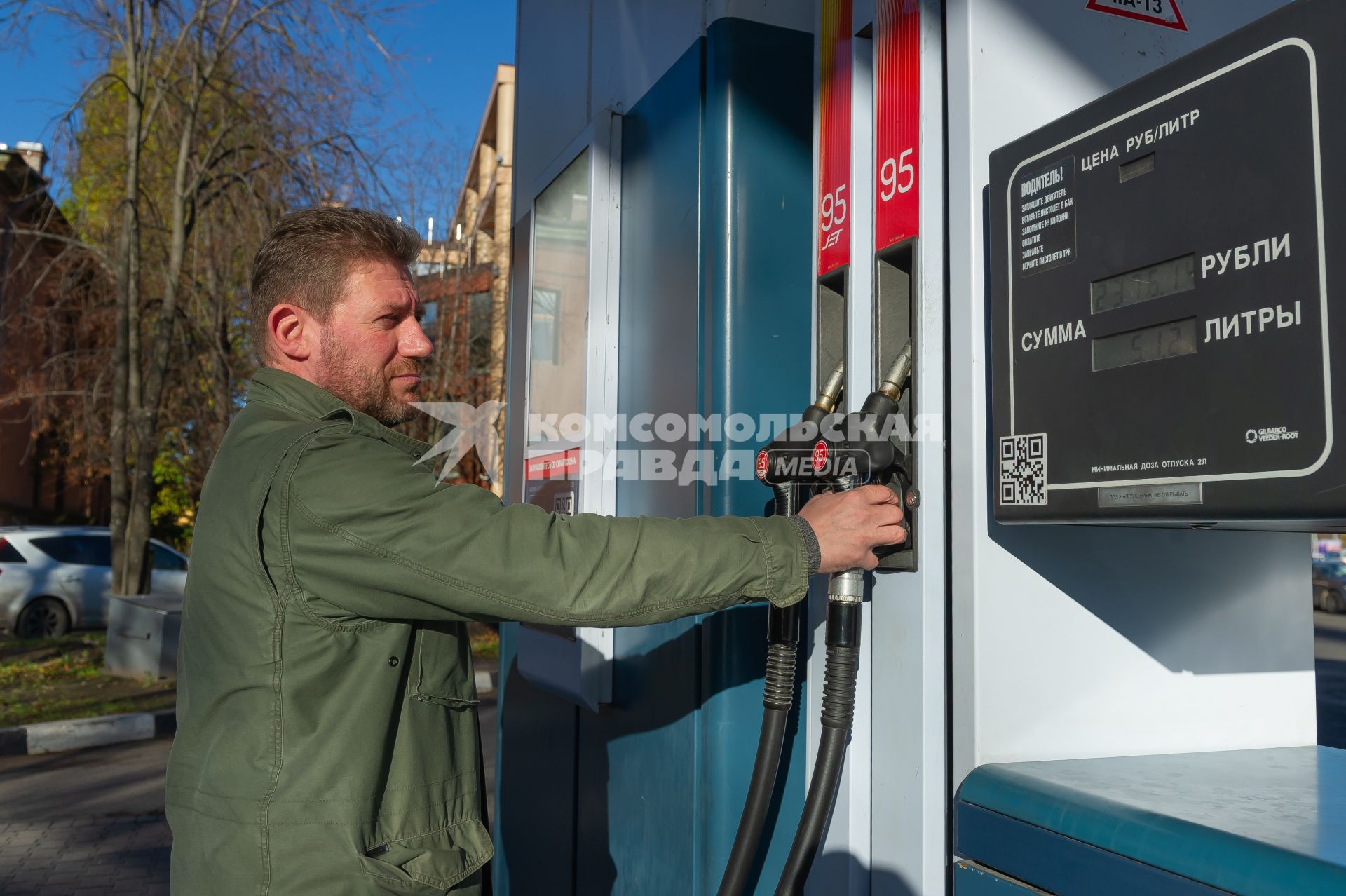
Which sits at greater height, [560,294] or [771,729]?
[560,294]

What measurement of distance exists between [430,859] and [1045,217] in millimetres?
1294

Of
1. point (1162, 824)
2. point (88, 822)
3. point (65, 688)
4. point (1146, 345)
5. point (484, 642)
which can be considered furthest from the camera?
point (484, 642)

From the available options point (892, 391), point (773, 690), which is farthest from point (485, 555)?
point (892, 391)

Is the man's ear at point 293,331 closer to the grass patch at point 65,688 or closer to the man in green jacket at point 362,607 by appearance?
the man in green jacket at point 362,607

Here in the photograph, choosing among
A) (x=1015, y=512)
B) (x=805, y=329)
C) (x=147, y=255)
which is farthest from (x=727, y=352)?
(x=147, y=255)

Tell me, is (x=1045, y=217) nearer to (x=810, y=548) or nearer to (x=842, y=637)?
(x=810, y=548)

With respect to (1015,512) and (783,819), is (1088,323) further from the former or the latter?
(783,819)

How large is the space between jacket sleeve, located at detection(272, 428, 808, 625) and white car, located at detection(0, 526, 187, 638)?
41.0 ft

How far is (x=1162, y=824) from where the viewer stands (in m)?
1.20

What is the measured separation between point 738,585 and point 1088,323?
0.59 m

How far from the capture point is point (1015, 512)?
4.92 ft

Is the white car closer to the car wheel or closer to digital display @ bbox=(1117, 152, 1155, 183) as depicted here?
the car wheel

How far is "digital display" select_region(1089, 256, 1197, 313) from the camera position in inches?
51.3

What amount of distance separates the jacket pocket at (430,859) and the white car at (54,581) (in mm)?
12367
